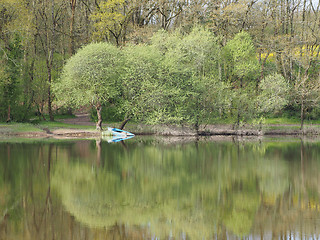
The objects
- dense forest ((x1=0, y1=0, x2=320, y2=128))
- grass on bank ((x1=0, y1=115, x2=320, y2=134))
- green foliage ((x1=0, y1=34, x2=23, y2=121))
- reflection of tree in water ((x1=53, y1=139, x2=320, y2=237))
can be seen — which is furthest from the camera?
dense forest ((x1=0, y1=0, x2=320, y2=128))

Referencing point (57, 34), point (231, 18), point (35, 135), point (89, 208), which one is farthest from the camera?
point (57, 34)

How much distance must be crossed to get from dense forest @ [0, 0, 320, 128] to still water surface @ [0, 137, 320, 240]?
22063 millimetres

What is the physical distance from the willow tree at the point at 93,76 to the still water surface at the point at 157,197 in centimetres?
2145

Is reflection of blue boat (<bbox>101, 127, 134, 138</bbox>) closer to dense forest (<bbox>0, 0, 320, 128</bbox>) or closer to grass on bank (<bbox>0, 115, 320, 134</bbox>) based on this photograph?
dense forest (<bbox>0, 0, 320, 128</bbox>)

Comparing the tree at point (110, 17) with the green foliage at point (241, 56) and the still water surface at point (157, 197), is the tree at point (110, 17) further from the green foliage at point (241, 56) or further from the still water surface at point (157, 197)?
the still water surface at point (157, 197)

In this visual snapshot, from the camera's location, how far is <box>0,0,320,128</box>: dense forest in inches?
1937

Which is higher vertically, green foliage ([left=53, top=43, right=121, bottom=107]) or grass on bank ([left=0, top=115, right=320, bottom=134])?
green foliage ([left=53, top=43, right=121, bottom=107])

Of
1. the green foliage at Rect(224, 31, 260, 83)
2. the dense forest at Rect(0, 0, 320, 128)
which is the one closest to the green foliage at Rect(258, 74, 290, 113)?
the dense forest at Rect(0, 0, 320, 128)

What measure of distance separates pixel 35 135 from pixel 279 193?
35658mm

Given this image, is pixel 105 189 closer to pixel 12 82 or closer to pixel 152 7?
pixel 12 82

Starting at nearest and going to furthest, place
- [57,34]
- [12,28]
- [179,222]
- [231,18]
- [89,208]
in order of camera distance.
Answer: [179,222] < [89,208] < [12,28] < [231,18] < [57,34]

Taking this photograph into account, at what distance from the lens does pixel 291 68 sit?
61.5 meters

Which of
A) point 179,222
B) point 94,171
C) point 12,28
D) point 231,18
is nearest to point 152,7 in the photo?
point 231,18

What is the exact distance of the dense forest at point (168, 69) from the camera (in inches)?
1937
